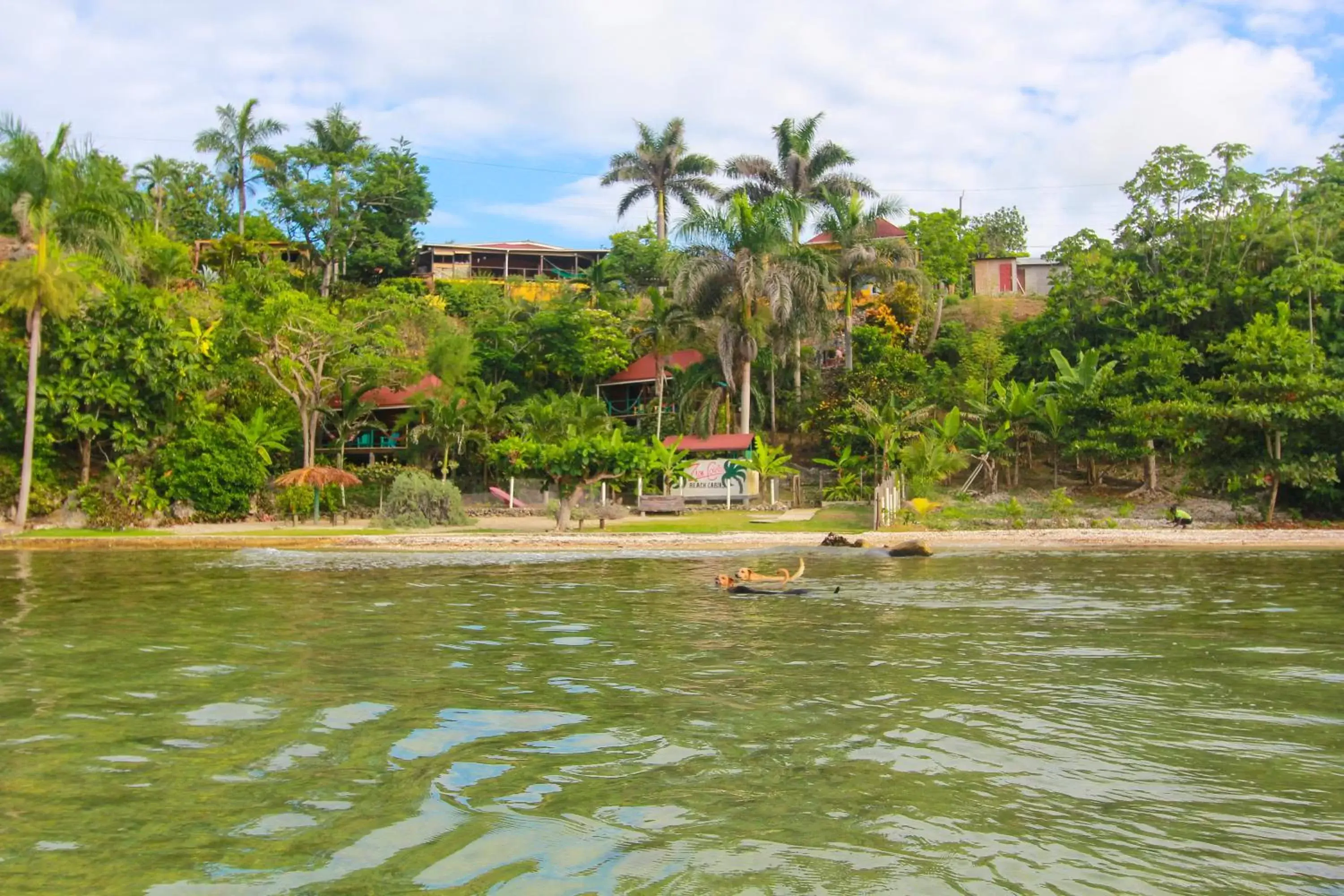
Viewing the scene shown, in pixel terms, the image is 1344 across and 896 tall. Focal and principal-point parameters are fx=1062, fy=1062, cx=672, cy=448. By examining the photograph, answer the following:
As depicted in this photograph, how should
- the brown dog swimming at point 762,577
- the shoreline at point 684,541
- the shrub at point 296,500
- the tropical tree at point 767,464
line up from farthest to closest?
the tropical tree at point 767,464
the shrub at point 296,500
the shoreline at point 684,541
the brown dog swimming at point 762,577

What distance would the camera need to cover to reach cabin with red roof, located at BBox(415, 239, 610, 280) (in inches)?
2402

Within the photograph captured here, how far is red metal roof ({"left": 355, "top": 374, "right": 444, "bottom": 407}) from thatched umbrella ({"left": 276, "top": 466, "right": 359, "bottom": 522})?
6.85m

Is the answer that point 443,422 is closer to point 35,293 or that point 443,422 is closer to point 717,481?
point 717,481

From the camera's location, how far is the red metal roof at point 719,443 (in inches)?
1400

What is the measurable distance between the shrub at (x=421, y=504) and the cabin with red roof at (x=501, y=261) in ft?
99.7

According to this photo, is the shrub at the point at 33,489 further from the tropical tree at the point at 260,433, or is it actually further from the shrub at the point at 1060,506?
the shrub at the point at 1060,506

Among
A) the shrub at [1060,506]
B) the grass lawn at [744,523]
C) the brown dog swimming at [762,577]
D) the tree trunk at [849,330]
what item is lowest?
the brown dog swimming at [762,577]

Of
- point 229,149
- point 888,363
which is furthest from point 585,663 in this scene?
point 229,149

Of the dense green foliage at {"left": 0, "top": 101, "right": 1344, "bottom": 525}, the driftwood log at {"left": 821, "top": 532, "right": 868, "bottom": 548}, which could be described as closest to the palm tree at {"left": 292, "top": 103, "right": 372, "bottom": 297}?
→ the dense green foliage at {"left": 0, "top": 101, "right": 1344, "bottom": 525}

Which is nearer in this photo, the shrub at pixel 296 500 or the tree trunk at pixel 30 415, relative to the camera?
the tree trunk at pixel 30 415

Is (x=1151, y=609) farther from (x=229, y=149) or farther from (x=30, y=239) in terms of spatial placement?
(x=229, y=149)

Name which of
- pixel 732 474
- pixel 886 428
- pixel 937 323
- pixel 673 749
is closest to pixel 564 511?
pixel 732 474

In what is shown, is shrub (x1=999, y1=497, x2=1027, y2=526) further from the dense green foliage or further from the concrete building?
the concrete building

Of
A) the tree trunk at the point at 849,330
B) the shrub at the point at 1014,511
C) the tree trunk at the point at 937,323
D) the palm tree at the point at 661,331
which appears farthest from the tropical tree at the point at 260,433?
the tree trunk at the point at 937,323
